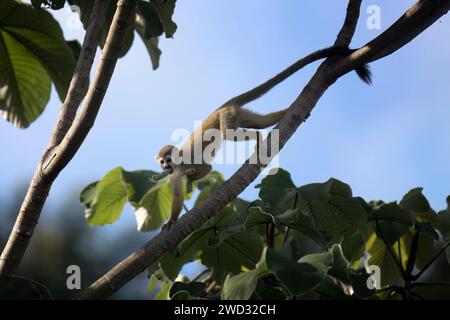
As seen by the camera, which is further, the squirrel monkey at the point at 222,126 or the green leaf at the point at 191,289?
the squirrel monkey at the point at 222,126

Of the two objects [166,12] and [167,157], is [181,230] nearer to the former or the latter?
[166,12]

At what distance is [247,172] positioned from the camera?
3129 millimetres

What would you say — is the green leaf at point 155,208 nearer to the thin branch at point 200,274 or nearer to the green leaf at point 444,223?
the thin branch at point 200,274

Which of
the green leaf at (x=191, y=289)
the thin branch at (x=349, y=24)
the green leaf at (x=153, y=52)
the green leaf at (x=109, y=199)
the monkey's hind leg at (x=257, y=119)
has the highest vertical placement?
the green leaf at (x=153, y=52)

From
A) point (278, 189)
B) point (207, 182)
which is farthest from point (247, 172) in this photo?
point (207, 182)

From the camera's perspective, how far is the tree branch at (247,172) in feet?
9.80

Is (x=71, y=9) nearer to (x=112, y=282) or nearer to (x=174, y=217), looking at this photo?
(x=174, y=217)

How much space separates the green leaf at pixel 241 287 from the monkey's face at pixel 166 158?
237 centimetres

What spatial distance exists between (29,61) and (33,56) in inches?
2.3

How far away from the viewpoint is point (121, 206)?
464 centimetres

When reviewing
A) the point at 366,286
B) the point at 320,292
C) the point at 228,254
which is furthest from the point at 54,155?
the point at 366,286

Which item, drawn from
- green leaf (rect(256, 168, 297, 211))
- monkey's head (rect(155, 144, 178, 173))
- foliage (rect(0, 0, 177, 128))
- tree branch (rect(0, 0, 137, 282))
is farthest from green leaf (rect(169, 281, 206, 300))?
Answer: foliage (rect(0, 0, 177, 128))

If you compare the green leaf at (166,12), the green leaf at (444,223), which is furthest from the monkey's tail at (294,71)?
the green leaf at (444,223)

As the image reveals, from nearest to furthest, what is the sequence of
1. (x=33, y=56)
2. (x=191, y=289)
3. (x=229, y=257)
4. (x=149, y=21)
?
(x=191, y=289), (x=229, y=257), (x=149, y=21), (x=33, y=56)
